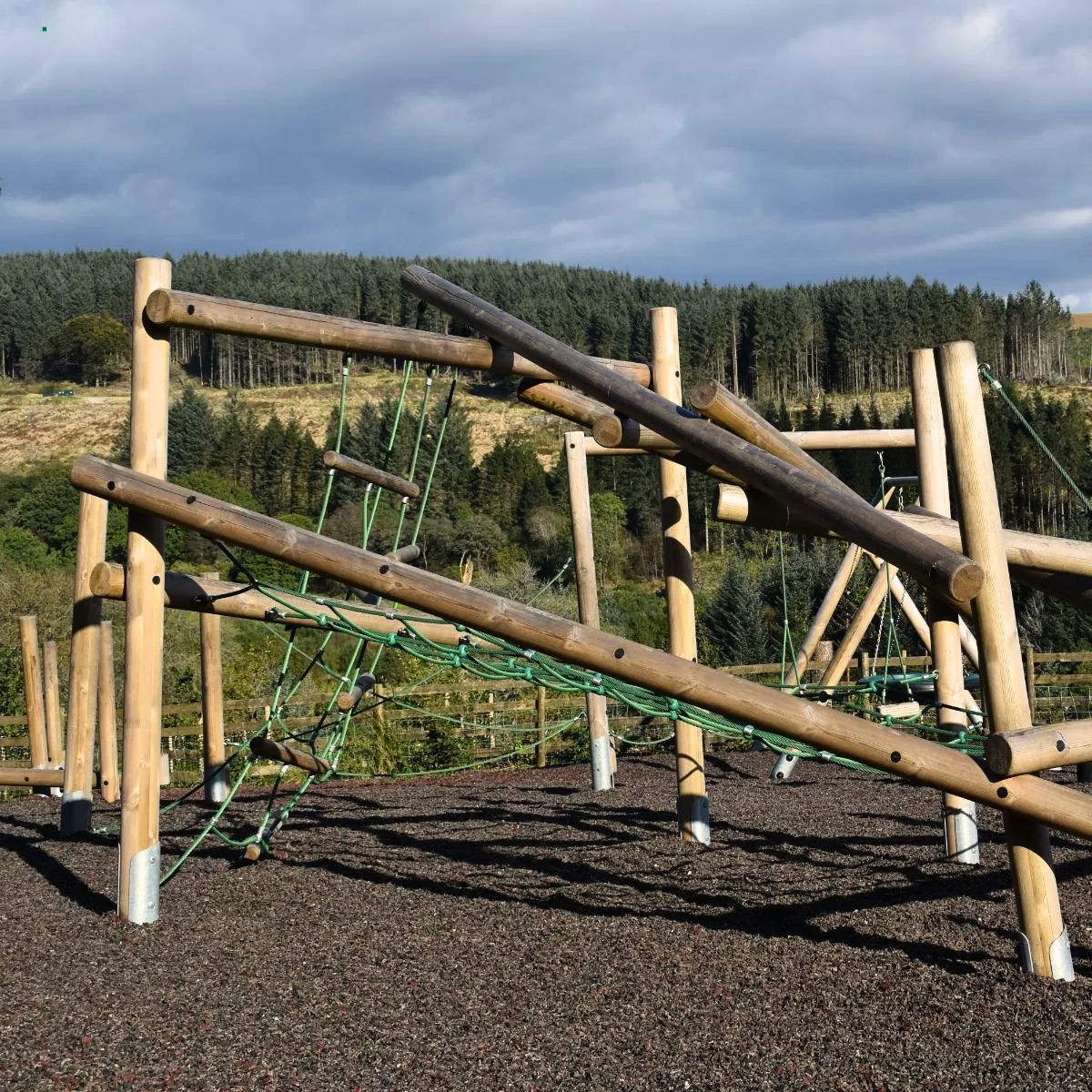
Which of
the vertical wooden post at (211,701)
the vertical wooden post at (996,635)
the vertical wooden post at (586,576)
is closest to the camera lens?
the vertical wooden post at (996,635)

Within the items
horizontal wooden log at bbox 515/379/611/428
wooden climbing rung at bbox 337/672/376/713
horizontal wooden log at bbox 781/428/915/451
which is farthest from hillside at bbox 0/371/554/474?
horizontal wooden log at bbox 515/379/611/428

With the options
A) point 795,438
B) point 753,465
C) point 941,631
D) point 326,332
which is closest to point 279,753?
point 326,332

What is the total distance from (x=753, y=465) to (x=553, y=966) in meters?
1.94

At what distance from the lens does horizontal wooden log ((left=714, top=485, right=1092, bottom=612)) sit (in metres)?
4.15

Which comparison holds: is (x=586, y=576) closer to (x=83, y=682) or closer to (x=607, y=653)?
(x=83, y=682)

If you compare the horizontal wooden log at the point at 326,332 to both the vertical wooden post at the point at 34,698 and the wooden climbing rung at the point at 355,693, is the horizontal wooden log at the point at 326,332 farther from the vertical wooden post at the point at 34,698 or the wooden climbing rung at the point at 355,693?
the vertical wooden post at the point at 34,698

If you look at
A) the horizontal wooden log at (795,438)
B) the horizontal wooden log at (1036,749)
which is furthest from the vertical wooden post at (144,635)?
the horizontal wooden log at (1036,749)

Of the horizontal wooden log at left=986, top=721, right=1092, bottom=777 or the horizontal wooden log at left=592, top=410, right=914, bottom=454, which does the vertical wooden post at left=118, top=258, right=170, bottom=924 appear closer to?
the horizontal wooden log at left=592, top=410, right=914, bottom=454

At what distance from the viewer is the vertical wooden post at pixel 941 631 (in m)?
5.63

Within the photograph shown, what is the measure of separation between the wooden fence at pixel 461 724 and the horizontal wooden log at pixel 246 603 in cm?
491

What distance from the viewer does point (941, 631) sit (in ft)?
19.0

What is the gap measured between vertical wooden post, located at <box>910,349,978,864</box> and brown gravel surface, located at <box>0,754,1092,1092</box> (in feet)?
0.69

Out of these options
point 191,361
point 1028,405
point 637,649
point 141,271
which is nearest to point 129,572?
point 141,271

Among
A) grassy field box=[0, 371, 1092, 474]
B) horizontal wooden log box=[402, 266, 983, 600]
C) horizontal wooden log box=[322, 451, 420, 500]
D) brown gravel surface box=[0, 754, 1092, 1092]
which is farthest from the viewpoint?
grassy field box=[0, 371, 1092, 474]
